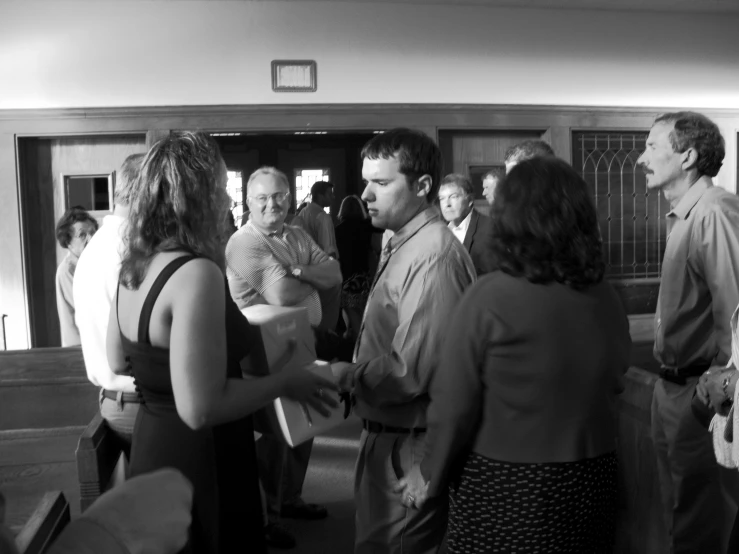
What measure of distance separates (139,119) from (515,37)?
113 inches

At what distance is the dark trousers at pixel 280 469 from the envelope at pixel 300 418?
4.65 feet

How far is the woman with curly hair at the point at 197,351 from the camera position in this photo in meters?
1.32

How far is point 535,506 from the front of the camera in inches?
55.3

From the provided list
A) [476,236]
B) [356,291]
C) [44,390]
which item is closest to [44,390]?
[44,390]

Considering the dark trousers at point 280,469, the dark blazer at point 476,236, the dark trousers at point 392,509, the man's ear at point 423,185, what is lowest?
the dark trousers at point 280,469

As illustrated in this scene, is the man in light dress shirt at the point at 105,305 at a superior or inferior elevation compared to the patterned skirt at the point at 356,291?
superior

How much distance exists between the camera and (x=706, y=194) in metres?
2.30

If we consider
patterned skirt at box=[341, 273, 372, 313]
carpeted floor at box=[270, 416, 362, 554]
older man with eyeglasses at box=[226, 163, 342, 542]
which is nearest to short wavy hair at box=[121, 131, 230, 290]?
older man with eyeglasses at box=[226, 163, 342, 542]

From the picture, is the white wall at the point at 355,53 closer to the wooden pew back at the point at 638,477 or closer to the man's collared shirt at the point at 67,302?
the man's collared shirt at the point at 67,302

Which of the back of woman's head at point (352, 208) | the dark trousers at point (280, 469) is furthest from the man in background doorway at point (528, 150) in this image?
the back of woman's head at point (352, 208)

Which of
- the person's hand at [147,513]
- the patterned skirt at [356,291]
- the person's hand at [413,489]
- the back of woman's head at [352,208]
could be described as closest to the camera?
the person's hand at [147,513]

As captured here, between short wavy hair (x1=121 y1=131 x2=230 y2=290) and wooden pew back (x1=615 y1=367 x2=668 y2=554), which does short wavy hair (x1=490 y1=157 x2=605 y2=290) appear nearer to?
short wavy hair (x1=121 y1=131 x2=230 y2=290)

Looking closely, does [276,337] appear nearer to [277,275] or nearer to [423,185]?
[423,185]

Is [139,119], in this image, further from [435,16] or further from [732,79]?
[732,79]
